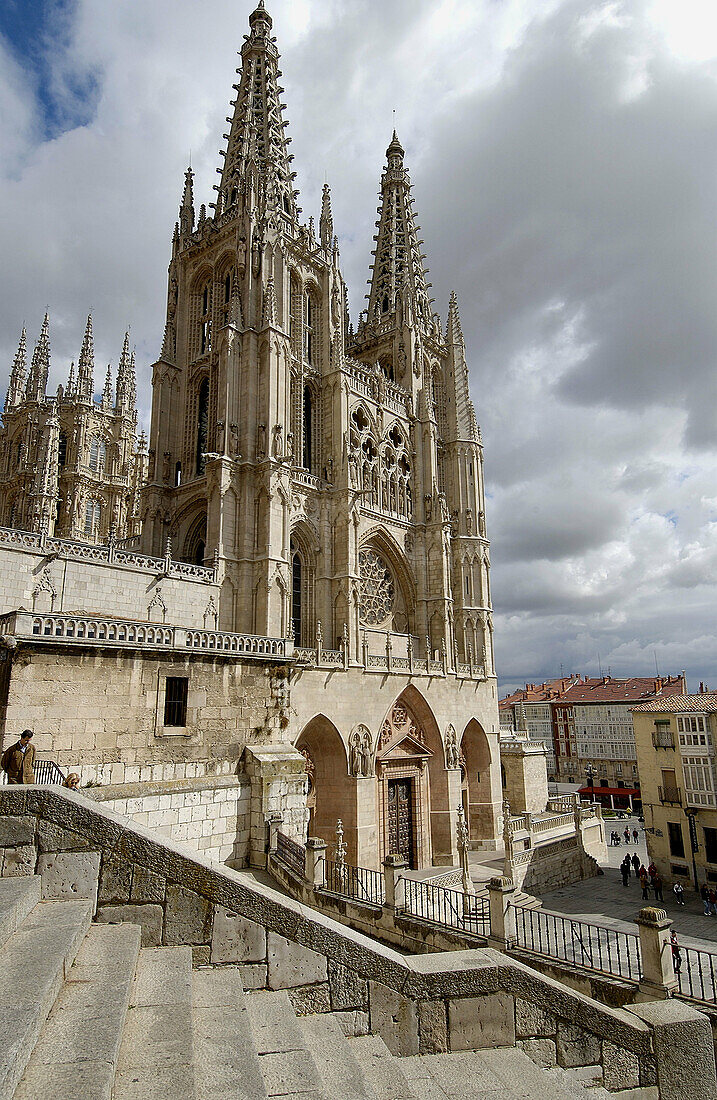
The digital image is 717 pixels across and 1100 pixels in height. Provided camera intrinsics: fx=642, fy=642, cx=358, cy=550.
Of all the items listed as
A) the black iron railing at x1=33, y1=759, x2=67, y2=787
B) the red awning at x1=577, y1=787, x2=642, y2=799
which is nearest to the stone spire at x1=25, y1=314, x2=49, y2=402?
the black iron railing at x1=33, y1=759, x2=67, y2=787

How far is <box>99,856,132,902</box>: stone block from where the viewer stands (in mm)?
5555

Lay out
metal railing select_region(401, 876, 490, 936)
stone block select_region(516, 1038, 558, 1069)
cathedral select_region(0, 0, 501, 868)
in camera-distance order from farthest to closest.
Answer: cathedral select_region(0, 0, 501, 868)
metal railing select_region(401, 876, 490, 936)
stone block select_region(516, 1038, 558, 1069)

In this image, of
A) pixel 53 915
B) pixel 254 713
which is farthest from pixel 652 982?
pixel 254 713

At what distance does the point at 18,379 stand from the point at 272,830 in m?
41.5

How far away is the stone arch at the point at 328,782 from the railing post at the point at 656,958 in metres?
13.9

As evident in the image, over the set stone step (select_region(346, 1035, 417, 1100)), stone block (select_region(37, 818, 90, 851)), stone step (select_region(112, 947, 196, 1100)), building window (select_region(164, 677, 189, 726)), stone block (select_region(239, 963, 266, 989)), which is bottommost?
stone step (select_region(346, 1035, 417, 1100))

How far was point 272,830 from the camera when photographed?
1305 centimetres

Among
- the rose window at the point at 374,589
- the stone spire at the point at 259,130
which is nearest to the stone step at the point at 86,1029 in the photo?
the rose window at the point at 374,589

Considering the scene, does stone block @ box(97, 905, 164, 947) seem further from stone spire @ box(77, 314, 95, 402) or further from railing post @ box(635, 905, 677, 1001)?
stone spire @ box(77, 314, 95, 402)

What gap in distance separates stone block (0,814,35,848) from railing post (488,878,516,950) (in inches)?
284

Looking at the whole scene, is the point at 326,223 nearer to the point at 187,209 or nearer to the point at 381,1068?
the point at 187,209

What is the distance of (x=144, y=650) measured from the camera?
12641 mm

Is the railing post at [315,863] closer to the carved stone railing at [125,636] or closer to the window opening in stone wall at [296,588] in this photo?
the carved stone railing at [125,636]

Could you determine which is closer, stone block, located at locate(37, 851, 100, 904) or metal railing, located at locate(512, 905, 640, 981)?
stone block, located at locate(37, 851, 100, 904)
